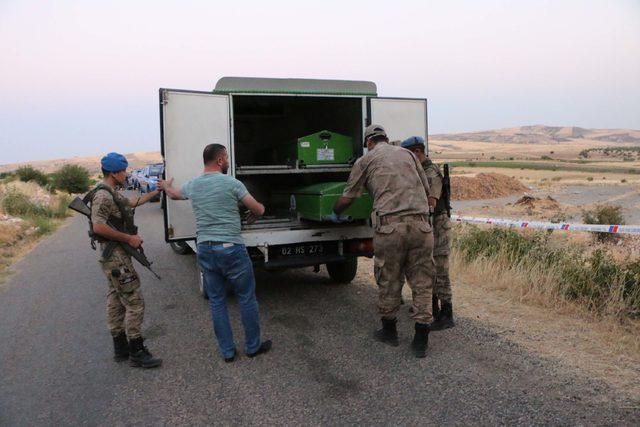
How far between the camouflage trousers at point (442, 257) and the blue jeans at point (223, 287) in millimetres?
1915

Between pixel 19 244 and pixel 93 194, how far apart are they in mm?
9568

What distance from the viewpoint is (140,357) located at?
4.33 m

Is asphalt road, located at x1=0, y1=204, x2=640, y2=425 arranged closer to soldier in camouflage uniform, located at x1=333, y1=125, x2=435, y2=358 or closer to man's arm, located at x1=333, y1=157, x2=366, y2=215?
soldier in camouflage uniform, located at x1=333, y1=125, x2=435, y2=358

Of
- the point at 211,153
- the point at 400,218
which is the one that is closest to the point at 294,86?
the point at 211,153

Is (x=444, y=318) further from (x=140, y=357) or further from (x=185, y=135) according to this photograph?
(x=185, y=135)

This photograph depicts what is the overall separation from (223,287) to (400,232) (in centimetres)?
164

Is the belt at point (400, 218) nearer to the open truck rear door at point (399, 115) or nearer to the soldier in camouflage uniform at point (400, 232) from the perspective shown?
the soldier in camouflage uniform at point (400, 232)

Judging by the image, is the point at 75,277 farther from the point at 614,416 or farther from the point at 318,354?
the point at 614,416

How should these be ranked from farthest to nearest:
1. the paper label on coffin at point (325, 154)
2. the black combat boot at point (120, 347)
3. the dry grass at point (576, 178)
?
the dry grass at point (576, 178) → the paper label on coffin at point (325, 154) → the black combat boot at point (120, 347)

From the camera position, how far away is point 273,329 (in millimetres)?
5250

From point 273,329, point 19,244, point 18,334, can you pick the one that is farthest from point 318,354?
point 19,244

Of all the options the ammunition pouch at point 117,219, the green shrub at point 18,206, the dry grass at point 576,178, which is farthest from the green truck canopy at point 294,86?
the dry grass at point 576,178

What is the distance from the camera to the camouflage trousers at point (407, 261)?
14.5 ft

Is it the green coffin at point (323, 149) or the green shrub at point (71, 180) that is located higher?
the green coffin at point (323, 149)
